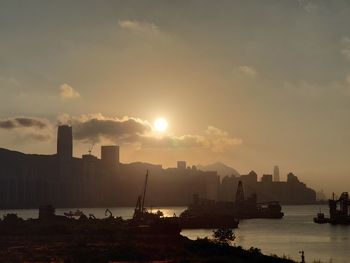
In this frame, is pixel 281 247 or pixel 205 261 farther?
pixel 281 247

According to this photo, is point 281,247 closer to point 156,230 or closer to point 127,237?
point 156,230

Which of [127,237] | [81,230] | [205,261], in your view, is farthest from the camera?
[81,230]

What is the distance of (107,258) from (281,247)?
68.2m

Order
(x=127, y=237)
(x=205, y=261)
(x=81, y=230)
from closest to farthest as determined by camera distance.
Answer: (x=205, y=261)
(x=127, y=237)
(x=81, y=230)

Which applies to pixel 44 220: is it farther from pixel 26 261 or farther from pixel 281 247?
pixel 26 261

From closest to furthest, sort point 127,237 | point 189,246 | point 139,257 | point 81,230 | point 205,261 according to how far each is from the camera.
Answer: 1. point 205,261
2. point 139,257
3. point 189,246
4. point 127,237
5. point 81,230

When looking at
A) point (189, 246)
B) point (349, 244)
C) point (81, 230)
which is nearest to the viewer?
point (189, 246)

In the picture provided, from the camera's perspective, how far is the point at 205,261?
3002 inches

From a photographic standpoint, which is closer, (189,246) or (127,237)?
(189,246)

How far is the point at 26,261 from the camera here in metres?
76.8

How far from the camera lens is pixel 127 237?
11494 cm

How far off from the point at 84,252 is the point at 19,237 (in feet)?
113

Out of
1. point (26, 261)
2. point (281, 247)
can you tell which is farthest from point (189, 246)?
point (281, 247)

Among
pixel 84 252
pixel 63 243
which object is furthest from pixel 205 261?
pixel 63 243
